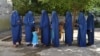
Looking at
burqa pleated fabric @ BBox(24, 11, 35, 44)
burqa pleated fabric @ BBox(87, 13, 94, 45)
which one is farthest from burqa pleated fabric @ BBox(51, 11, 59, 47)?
burqa pleated fabric @ BBox(87, 13, 94, 45)

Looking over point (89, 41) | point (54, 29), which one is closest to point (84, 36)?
point (89, 41)

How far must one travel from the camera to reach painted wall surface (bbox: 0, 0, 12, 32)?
1752 cm

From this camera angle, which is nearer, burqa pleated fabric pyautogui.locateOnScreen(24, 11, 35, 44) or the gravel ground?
the gravel ground

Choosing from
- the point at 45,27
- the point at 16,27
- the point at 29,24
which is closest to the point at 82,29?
the point at 45,27

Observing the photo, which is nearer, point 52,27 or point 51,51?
point 51,51

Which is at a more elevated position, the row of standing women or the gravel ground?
the row of standing women

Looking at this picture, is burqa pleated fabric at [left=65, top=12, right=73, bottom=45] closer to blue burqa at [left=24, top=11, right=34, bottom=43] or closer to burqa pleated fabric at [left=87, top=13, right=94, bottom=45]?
burqa pleated fabric at [left=87, top=13, right=94, bottom=45]

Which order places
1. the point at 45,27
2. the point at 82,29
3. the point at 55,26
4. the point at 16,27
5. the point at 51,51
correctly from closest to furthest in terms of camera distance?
1. the point at 51,51
2. the point at 55,26
3. the point at 82,29
4. the point at 45,27
5. the point at 16,27

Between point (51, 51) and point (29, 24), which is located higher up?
point (29, 24)

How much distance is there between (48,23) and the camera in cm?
1211

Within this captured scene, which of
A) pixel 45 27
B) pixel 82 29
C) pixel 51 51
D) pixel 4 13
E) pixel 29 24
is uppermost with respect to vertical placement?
pixel 4 13

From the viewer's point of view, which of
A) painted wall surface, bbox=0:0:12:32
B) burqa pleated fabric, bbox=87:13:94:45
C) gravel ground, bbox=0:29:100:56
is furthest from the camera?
painted wall surface, bbox=0:0:12:32

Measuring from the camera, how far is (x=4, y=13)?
707 inches

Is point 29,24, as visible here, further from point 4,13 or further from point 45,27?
point 4,13
